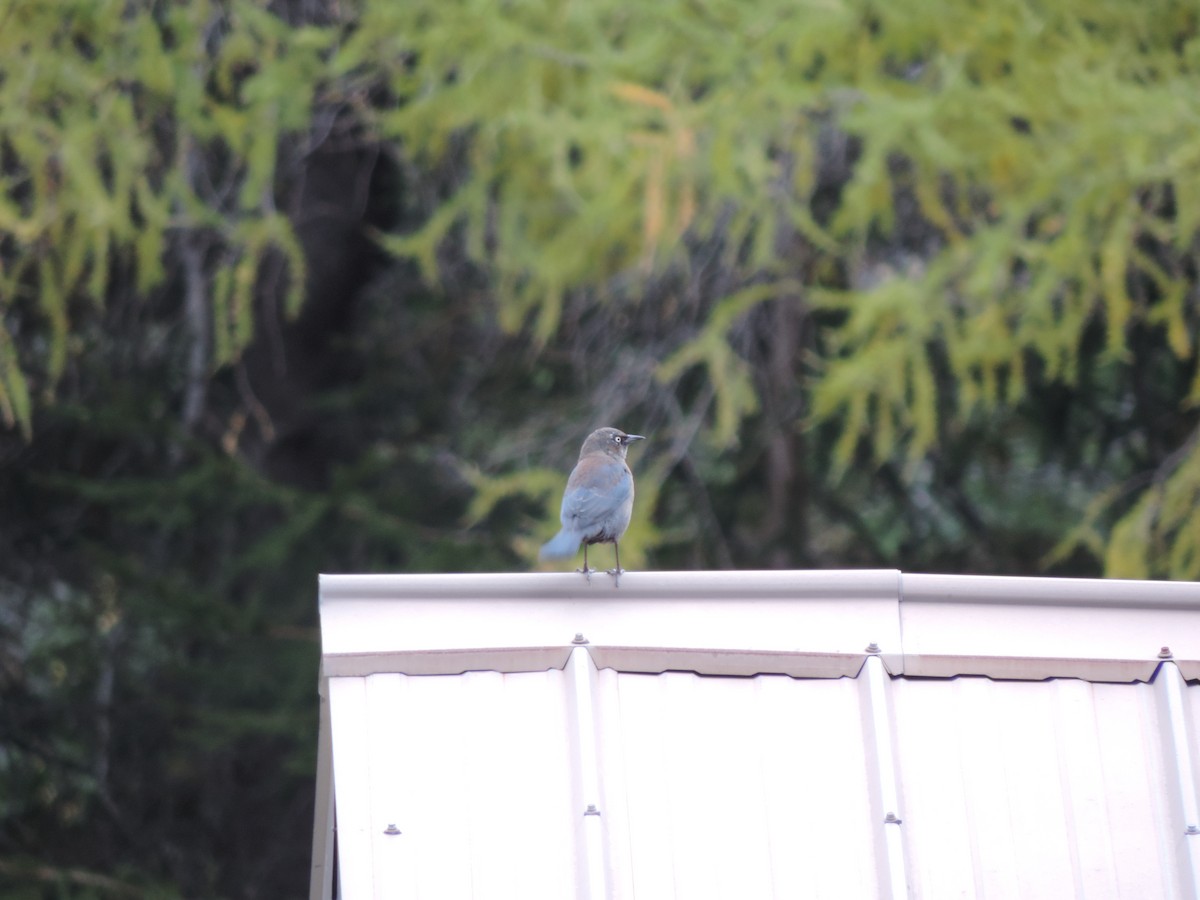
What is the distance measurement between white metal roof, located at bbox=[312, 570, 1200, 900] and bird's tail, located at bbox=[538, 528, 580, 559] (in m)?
0.83

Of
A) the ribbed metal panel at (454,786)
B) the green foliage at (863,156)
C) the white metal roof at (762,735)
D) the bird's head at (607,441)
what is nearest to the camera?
the ribbed metal panel at (454,786)

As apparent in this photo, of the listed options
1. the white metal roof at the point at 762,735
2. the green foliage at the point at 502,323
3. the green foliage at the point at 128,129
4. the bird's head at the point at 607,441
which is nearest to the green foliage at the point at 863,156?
the green foliage at the point at 502,323

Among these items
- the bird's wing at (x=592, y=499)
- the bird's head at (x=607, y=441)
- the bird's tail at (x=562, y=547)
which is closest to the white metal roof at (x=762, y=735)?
the bird's tail at (x=562, y=547)

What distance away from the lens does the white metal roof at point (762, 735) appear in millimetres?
3467

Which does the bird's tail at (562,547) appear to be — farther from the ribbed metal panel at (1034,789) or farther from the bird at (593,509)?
the ribbed metal panel at (1034,789)

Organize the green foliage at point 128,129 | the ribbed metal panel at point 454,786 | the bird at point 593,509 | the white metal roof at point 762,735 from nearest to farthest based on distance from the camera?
1. the ribbed metal panel at point 454,786
2. the white metal roof at point 762,735
3. the bird at point 593,509
4. the green foliage at point 128,129

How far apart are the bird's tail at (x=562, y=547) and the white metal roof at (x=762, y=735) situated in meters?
0.83

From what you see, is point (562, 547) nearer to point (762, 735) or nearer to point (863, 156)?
point (762, 735)

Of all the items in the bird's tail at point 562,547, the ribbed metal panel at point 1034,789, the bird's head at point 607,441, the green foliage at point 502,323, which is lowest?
the ribbed metal panel at point 1034,789

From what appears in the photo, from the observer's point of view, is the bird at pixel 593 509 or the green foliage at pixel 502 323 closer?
the bird at pixel 593 509

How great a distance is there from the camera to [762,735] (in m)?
3.65

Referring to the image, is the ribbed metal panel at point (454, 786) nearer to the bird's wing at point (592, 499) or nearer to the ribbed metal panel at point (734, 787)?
the ribbed metal panel at point (734, 787)

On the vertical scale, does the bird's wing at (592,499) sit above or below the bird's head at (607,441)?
below

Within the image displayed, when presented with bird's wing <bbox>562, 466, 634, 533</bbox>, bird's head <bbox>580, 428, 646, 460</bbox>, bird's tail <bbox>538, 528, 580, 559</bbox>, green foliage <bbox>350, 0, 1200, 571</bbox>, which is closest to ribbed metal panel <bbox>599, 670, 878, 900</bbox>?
bird's tail <bbox>538, 528, 580, 559</bbox>
